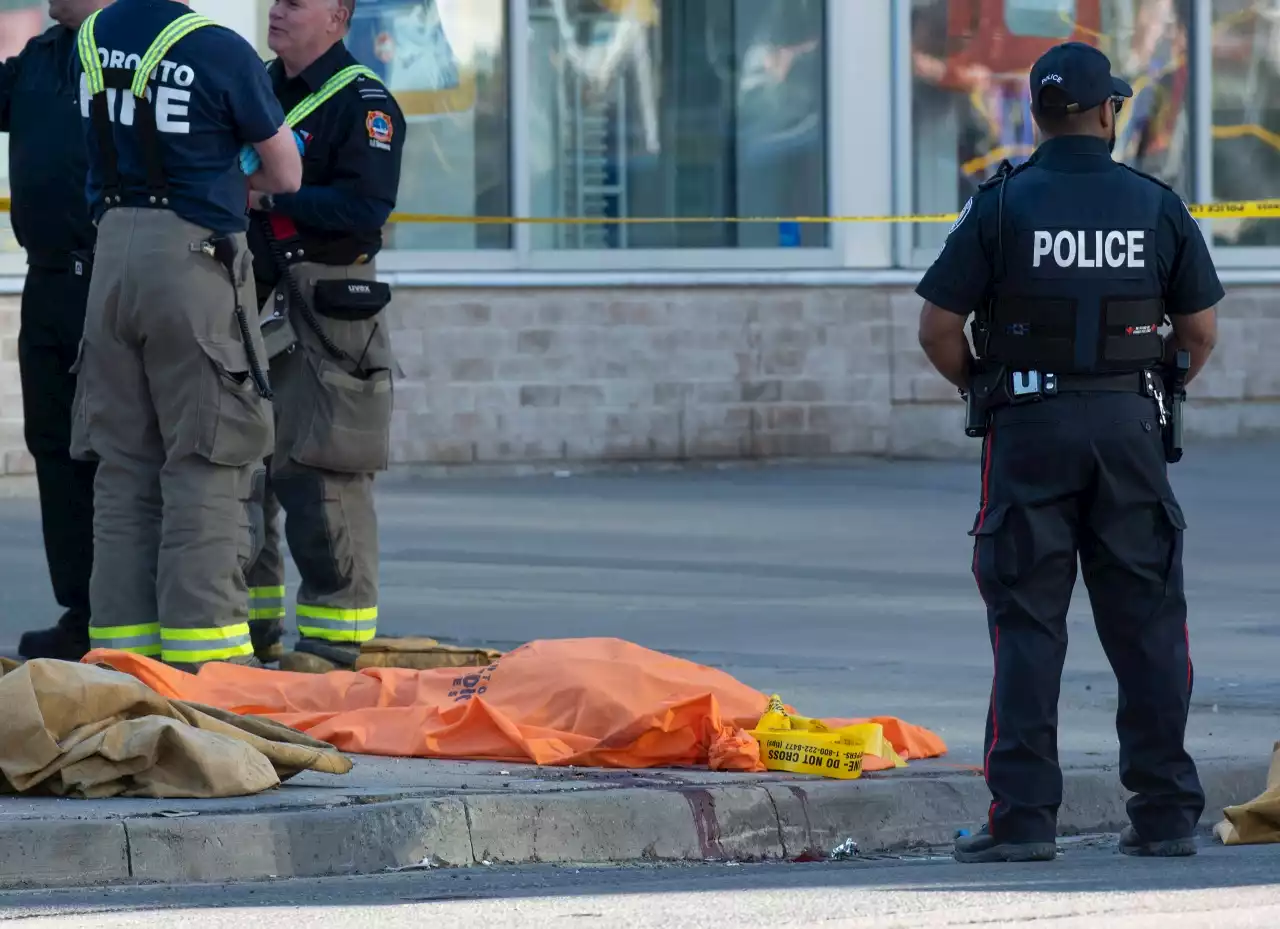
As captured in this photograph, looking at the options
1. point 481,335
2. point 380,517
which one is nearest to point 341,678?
point 380,517

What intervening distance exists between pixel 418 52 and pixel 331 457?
286 inches

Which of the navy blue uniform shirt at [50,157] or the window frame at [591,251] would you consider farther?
the window frame at [591,251]

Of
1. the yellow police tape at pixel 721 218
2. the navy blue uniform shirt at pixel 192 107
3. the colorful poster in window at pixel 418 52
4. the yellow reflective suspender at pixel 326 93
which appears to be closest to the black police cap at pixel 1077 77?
the navy blue uniform shirt at pixel 192 107

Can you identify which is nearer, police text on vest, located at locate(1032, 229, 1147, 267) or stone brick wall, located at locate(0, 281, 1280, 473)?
police text on vest, located at locate(1032, 229, 1147, 267)

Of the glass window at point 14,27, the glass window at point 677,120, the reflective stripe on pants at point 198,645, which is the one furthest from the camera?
the glass window at point 677,120

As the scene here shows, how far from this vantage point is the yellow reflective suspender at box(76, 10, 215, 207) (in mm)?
6781

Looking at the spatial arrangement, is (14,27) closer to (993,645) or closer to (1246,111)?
(1246,111)

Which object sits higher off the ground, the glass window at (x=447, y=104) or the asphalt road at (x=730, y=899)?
the glass window at (x=447, y=104)

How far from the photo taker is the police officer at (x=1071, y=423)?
208 inches

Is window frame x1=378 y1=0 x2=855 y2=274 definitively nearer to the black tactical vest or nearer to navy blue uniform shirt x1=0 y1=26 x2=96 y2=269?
navy blue uniform shirt x1=0 y1=26 x2=96 y2=269

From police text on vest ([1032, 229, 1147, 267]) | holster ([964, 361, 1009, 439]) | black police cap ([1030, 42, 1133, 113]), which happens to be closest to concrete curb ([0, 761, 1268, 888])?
holster ([964, 361, 1009, 439])

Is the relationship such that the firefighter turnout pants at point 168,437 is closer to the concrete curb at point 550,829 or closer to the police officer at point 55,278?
the police officer at point 55,278

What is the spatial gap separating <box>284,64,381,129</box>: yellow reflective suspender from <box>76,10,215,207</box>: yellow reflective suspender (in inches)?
28.6

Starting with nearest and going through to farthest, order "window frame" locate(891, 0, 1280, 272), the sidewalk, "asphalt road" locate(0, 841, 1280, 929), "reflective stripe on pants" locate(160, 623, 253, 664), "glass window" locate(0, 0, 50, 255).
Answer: "asphalt road" locate(0, 841, 1280, 929) → the sidewalk → "reflective stripe on pants" locate(160, 623, 253, 664) → "glass window" locate(0, 0, 50, 255) → "window frame" locate(891, 0, 1280, 272)
